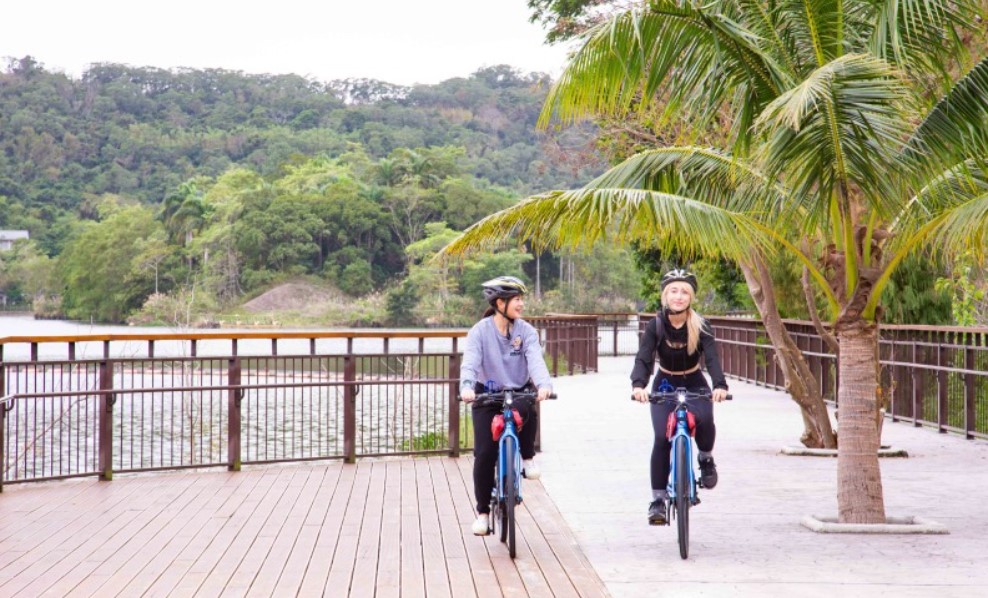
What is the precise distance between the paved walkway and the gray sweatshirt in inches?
46.2

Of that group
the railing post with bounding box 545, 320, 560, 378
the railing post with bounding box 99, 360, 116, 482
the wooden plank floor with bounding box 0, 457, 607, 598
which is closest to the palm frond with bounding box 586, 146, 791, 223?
the wooden plank floor with bounding box 0, 457, 607, 598

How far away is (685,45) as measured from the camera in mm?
8547

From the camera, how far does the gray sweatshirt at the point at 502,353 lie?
Result: 7.70 metres

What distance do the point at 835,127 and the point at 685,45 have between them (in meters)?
1.40

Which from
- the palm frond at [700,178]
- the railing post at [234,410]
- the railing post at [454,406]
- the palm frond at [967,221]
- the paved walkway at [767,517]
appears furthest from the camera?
the railing post at [454,406]

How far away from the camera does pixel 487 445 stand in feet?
24.8

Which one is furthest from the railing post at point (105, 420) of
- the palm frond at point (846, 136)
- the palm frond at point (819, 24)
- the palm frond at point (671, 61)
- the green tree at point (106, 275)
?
the green tree at point (106, 275)

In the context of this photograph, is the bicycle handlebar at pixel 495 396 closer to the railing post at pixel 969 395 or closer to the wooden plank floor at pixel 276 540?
the wooden plank floor at pixel 276 540

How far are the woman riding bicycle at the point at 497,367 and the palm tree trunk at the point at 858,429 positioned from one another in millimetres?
2267

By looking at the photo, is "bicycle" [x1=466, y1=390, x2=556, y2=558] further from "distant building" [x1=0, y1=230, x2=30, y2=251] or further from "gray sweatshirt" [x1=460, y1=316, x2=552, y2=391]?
"distant building" [x1=0, y1=230, x2=30, y2=251]

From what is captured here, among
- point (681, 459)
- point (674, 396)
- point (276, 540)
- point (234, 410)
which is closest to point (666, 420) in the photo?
point (674, 396)

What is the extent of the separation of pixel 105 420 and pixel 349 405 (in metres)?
2.22

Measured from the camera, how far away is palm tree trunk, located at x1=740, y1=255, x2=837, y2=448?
12.7m

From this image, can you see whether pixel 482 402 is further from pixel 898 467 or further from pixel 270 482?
pixel 898 467
